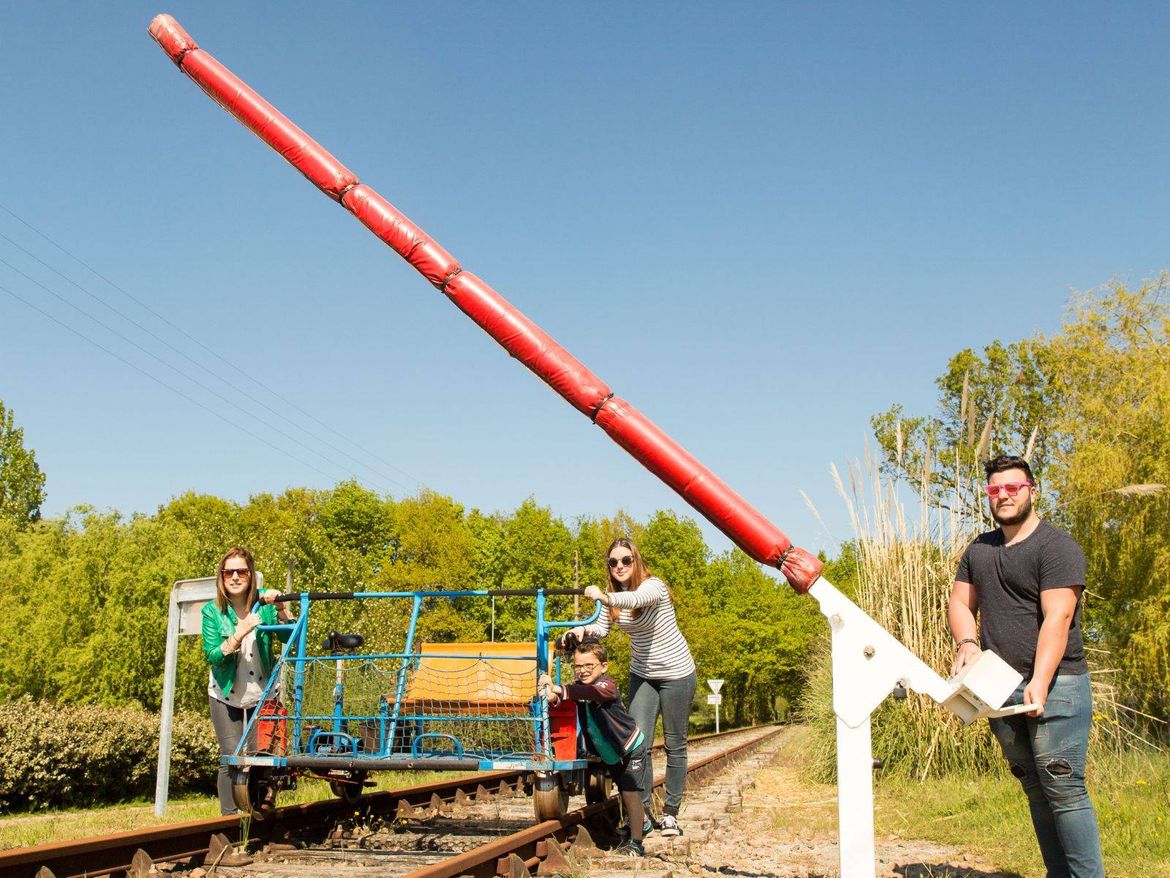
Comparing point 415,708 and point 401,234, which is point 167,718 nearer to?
point 415,708

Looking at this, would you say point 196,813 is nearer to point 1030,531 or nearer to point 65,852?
point 65,852

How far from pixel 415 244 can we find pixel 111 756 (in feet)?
28.4

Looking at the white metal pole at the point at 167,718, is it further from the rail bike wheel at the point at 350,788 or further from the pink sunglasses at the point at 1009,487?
the pink sunglasses at the point at 1009,487

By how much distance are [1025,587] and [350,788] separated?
4542 mm

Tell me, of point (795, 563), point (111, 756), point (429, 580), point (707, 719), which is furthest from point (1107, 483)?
point (707, 719)

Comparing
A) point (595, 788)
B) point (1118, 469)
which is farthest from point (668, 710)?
point (1118, 469)

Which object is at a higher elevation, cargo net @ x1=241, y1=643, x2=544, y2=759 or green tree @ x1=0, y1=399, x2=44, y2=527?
green tree @ x1=0, y1=399, x2=44, y2=527

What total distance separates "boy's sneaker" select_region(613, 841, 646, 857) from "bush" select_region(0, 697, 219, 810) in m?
7.37

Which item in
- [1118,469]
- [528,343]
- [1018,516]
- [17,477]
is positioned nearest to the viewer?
[1018,516]

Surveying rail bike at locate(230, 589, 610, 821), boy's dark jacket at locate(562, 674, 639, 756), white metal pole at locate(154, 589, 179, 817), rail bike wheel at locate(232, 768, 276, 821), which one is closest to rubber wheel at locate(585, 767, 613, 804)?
rail bike at locate(230, 589, 610, 821)

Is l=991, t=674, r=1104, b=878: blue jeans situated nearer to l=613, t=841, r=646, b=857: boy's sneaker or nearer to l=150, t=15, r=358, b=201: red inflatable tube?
l=613, t=841, r=646, b=857: boy's sneaker

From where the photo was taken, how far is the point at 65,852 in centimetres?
467

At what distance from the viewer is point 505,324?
5523 millimetres

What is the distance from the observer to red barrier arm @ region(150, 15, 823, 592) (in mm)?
5047
